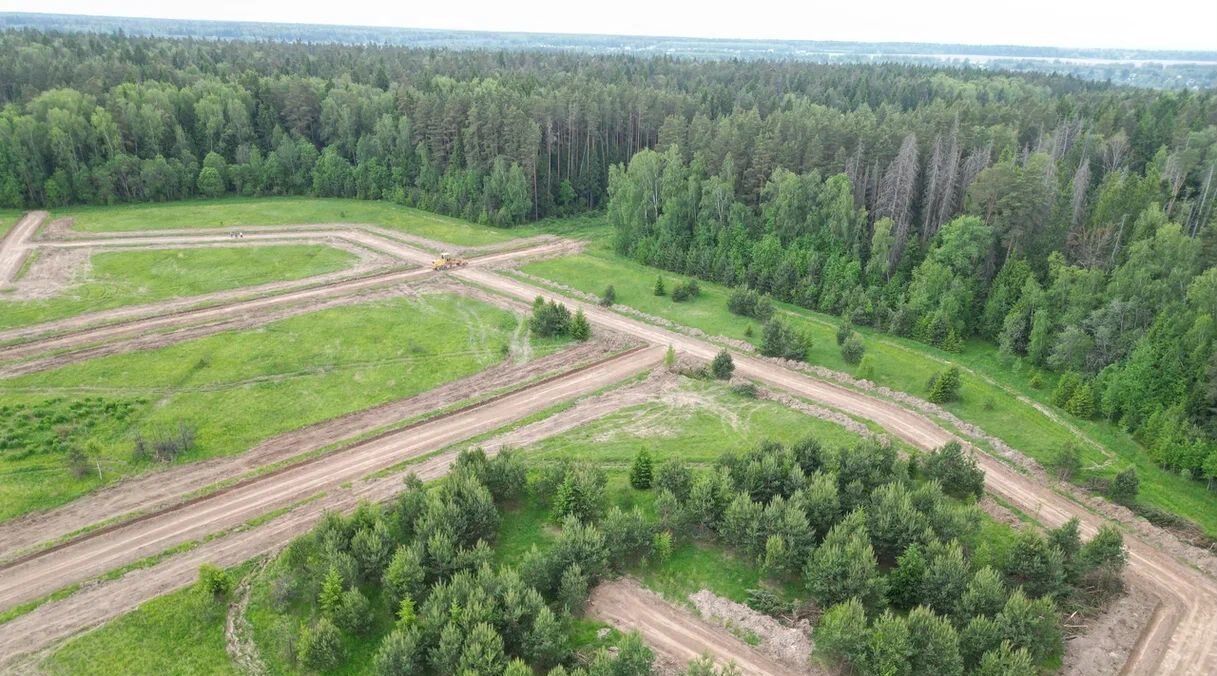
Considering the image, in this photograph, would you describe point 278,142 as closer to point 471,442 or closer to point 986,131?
point 471,442

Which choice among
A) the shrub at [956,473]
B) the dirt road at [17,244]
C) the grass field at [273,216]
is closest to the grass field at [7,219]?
the dirt road at [17,244]

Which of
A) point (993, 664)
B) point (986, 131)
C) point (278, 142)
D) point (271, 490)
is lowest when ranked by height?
point (271, 490)

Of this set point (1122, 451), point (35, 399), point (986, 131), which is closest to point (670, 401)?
point (1122, 451)

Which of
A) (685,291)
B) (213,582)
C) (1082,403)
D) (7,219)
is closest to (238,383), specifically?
(213,582)

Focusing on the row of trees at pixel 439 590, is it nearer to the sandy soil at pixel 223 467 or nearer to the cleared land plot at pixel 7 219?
the sandy soil at pixel 223 467

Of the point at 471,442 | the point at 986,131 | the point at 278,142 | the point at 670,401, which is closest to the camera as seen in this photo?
the point at 471,442

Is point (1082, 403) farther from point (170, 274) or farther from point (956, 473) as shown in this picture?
point (170, 274)

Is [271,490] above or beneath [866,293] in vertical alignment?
beneath
